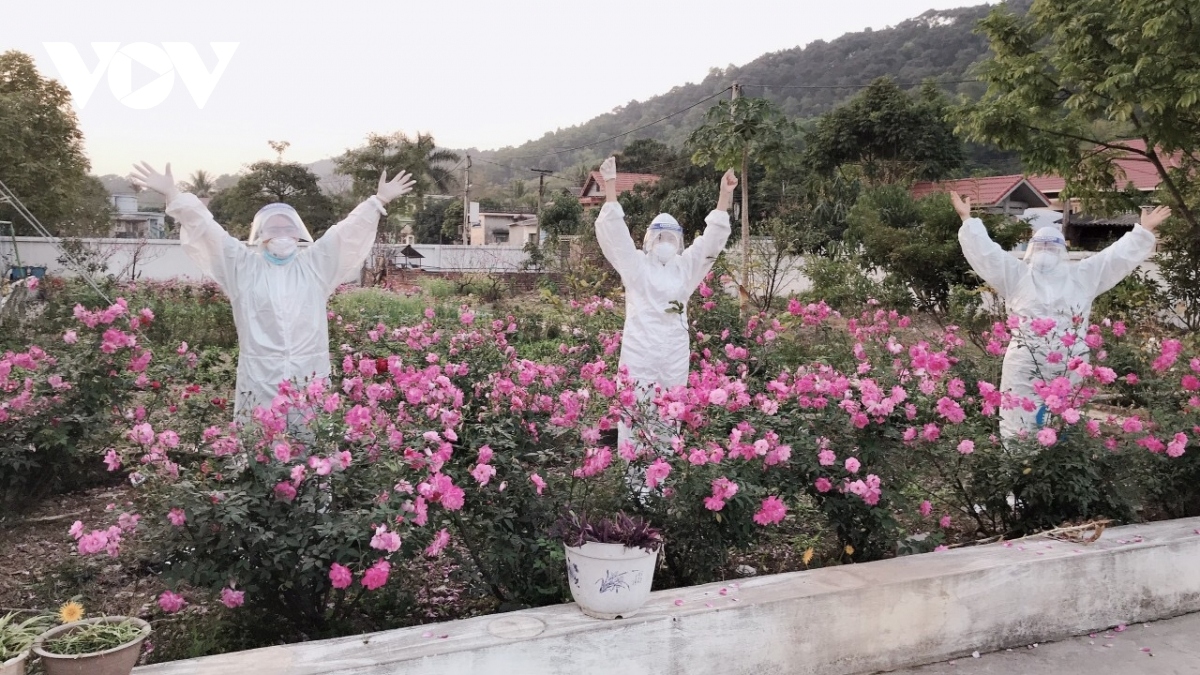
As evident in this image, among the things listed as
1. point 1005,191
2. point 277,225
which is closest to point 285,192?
point 1005,191

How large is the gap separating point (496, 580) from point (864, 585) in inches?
49.9

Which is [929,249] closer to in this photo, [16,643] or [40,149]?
[16,643]

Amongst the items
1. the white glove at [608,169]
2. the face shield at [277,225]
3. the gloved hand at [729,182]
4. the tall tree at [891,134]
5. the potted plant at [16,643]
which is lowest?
the potted plant at [16,643]

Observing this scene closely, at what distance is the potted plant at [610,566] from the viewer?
103 inches

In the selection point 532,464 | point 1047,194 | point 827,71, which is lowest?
point 532,464

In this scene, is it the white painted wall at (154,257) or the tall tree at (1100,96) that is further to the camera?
the white painted wall at (154,257)

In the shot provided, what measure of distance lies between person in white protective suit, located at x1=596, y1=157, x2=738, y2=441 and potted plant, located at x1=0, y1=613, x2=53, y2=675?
292 centimetres

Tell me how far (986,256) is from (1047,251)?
1.28 ft

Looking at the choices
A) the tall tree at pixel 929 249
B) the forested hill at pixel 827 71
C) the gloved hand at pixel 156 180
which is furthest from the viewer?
the forested hill at pixel 827 71

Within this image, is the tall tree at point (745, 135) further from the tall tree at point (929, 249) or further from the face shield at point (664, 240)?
the face shield at point (664, 240)

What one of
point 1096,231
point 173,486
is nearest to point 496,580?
point 173,486

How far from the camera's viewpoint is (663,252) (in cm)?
470

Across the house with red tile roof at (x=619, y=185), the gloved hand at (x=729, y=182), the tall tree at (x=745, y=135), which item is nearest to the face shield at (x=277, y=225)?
the gloved hand at (x=729, y=182)

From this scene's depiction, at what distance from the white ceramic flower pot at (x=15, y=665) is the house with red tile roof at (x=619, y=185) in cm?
2628
